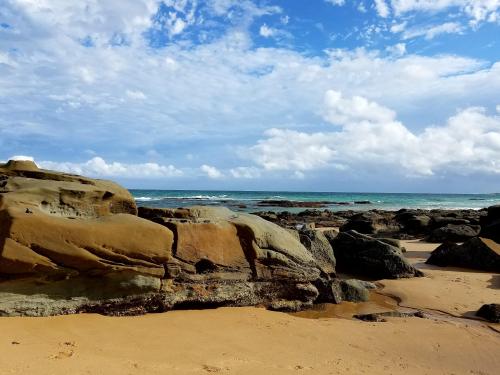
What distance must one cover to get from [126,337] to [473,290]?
634 cm

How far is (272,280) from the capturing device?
256 inches

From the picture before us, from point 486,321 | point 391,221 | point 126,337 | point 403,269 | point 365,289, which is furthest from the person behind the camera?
point 391,221

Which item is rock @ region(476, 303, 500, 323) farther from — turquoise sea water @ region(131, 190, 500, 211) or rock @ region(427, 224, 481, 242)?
turquoise sea water @ region(131, 190, 500, 211)

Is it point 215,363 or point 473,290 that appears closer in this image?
point 215,363

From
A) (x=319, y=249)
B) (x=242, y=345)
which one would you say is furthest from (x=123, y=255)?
(x=319, y=249)

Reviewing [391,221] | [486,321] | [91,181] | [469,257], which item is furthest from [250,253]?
[391,221]

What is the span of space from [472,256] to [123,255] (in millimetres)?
8236

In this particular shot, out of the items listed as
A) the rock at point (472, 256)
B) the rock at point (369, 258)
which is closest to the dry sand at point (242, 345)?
the rock at point (369, 258)

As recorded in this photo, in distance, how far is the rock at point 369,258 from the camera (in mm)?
9148

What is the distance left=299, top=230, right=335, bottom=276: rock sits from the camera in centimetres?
801

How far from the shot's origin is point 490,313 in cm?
641

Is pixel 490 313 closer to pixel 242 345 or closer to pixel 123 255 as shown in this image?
pixel 242 345

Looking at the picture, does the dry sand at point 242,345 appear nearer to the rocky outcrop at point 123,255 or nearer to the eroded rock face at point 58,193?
the rocky outcrop at point 123,255

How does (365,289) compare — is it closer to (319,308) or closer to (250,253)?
(319,308)
